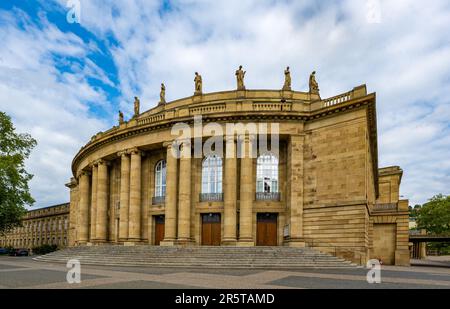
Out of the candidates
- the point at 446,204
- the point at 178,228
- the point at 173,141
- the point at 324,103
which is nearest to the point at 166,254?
the point at 178,228

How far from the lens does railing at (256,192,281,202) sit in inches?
1193

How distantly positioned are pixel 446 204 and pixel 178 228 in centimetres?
6008

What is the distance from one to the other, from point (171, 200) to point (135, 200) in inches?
179

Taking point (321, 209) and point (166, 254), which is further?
point (321, 209)

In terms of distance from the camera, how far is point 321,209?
27.2m

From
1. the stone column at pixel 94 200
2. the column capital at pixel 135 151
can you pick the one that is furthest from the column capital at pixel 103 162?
the column capital at pixel 135 151

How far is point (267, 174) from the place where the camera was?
102ft

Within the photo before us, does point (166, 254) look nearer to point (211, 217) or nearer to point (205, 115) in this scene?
point (211, 217)

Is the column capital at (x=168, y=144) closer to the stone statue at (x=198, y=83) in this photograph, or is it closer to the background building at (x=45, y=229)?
the stone statue at (x=198, y=83)

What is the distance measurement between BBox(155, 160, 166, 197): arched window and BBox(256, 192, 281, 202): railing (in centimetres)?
924

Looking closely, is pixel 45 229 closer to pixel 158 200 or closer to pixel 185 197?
pixel 158 200

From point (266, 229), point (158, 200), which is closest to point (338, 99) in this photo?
point (266, 229)

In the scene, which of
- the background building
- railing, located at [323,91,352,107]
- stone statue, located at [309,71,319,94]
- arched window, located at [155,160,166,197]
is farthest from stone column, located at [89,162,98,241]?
the background building

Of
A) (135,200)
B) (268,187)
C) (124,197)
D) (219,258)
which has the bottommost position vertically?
(219,258)
